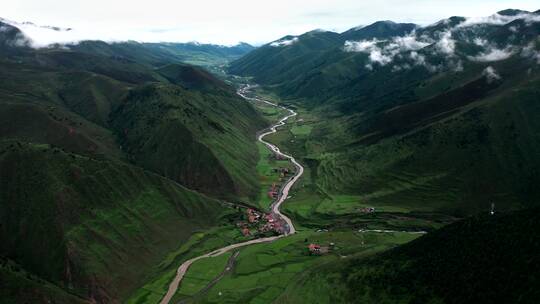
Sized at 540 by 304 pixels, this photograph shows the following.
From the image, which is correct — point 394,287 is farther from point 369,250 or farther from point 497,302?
point 369,250

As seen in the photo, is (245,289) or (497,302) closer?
(497,302)

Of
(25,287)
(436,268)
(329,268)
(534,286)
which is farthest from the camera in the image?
(329,268)

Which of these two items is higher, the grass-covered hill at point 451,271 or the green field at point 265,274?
the grass-covered hill at point 451,271

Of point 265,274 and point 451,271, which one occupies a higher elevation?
point 451,271

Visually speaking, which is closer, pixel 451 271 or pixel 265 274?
pixel 451 271

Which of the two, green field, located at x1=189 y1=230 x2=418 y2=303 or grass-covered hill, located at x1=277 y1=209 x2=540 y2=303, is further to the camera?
green field, located at x1=189 y1=230 x2=418 y2=303

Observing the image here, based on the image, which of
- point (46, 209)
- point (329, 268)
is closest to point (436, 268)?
point (329, 268)

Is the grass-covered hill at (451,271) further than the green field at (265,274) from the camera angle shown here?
No

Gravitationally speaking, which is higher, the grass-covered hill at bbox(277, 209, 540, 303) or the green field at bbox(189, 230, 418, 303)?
the grass-covered hill at bbox(277, 209, 540, 303)
